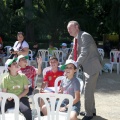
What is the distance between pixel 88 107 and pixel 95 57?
847 mm

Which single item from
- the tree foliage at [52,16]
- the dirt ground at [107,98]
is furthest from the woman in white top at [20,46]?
the tree foliage at [52,16]

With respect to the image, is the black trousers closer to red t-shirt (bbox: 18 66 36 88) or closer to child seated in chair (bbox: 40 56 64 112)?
red t-shirt (bbox: 18 66 36 88)

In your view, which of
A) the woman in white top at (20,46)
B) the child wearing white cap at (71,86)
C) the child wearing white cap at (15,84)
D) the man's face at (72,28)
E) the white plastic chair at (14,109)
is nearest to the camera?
the white plastic chair at (14,109)

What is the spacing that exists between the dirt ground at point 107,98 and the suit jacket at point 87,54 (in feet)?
3.22

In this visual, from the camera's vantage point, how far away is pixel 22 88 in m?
4.46

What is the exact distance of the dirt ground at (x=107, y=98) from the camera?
554cm

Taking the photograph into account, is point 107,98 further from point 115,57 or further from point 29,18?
point 29,18

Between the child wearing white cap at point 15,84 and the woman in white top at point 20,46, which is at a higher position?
the woman in white top at point 20,46

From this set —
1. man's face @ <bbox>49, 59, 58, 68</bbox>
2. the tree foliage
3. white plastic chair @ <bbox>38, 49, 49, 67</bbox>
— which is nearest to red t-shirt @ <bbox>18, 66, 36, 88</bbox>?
man's face @ <bbox>49, 59, 58, 68</bbox>

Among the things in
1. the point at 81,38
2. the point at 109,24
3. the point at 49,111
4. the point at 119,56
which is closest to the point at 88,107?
the point at 81,38

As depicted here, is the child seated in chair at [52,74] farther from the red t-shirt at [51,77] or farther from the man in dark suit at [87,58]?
the man in dark suit at [87,58]

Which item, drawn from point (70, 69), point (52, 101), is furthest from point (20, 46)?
point (52, 101)

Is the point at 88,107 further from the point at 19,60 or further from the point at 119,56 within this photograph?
the point at 119,56

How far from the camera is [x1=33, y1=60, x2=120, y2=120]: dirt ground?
18.2ft
